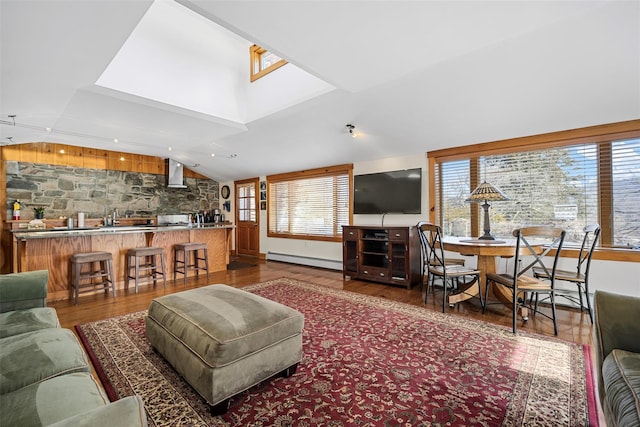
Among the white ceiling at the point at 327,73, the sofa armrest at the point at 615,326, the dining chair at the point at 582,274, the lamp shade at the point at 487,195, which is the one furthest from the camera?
the lamp shade at the point at 487,195

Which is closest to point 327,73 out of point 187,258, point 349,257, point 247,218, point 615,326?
point 615,326

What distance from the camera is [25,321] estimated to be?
1710mm

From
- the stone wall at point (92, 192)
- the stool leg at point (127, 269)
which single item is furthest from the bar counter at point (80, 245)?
the stone wall at point (92, 192)

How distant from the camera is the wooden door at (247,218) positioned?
746 centimetres

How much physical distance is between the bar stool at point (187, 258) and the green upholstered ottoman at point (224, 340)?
276 centimetres

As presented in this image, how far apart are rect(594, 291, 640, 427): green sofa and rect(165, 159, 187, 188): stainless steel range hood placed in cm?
761

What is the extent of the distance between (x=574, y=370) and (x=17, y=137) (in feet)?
24.7

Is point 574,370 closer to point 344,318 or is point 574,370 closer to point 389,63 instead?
point 344,318

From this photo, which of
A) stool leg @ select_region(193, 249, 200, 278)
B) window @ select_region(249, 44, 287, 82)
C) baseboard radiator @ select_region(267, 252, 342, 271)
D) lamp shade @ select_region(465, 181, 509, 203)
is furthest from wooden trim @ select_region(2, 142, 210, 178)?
lamp shade @ select_region(465, 181, 509, 203)

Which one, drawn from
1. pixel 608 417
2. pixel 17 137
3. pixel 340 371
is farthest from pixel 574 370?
pixel 17 137

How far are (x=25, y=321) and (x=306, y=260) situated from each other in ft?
15.5

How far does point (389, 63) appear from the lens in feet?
9.02

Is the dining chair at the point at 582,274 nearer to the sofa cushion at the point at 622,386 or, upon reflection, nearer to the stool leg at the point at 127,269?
the sofa cushion at the point at 622,386

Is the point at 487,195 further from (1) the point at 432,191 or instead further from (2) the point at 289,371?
(2) the point at 289,371
